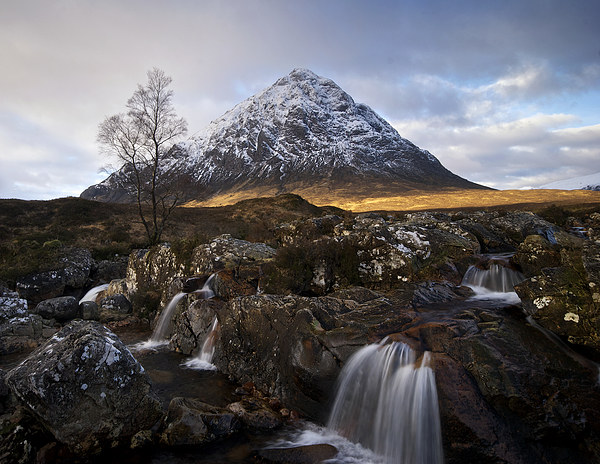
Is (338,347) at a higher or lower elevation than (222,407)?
higher

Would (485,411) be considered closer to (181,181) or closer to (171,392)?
(171,392)

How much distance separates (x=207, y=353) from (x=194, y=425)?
399cm

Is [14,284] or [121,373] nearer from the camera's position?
[121,373]

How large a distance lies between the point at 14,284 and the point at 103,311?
5.46m

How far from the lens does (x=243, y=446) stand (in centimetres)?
573

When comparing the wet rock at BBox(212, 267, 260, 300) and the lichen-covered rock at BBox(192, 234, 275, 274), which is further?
the lichen-covered rock at BBox(192, 234, 275, 274)

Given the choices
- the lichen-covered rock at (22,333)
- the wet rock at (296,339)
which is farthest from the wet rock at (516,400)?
the lichen-covered rock at (22,333)

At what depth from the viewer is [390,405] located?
577cm

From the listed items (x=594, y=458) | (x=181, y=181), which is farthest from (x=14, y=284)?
(x=594, y=458)

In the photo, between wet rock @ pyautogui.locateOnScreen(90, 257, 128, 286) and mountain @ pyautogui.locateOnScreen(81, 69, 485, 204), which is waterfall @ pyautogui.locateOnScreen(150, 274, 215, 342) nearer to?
wet rock @ pyautogui.locateOnScreen(90, 257, 128, 286)

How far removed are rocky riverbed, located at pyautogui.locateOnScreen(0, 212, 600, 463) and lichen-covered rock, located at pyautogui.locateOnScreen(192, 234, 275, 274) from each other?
5.34ft

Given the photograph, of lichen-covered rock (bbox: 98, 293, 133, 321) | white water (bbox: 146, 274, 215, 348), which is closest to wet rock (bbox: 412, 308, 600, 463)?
white water (bbox: 146, 274, 215, 348)

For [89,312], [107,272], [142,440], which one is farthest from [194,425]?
[107,272]

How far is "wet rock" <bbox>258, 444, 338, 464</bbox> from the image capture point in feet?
17.8
